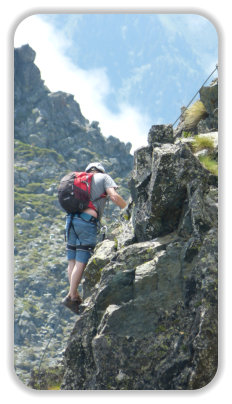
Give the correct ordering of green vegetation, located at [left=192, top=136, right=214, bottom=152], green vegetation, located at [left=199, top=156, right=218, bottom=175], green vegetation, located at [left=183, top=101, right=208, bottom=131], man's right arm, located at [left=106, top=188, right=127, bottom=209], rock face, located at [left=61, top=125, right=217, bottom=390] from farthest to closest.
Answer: green vegetation, located at [left=183, top=101, right=208, bottom=131] → man's right arm, located at [left=106, top=188, right=127, bottom=209] → green vegetation, located at [left=192, top=136, right=214, bottom=152] → green vegetation, located at [left=199, top=156, right=218, bottom=175] → rock face, located at [left=61, top=125, right=217, bottom=390]

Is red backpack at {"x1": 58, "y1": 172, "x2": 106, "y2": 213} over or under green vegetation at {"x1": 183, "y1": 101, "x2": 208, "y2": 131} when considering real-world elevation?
under

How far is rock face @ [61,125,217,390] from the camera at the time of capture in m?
8.16

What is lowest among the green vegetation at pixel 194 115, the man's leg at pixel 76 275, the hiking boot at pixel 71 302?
the hiking boot at pixel 71 302

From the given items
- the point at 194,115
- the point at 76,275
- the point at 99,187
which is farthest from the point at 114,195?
the point at 194,115

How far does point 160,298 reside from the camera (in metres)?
8.57

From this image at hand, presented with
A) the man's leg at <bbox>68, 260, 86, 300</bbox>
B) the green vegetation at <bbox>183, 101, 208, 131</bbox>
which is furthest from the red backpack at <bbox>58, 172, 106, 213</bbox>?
the green vegetation at <bbox>183, 101, 208, 131</bbox>

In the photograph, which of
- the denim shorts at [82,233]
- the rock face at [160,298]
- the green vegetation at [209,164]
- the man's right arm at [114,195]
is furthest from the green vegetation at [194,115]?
the denim shorts at [82,233]

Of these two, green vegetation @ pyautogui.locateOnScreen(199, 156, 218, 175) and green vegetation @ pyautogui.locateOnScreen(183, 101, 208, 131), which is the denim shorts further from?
green vegetation @ pyautogui.locateOnScreen(183, 101, 208, 131)

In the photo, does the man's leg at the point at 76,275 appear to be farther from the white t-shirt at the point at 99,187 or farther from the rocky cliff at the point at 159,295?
the white t-shirt at the point at 99,187

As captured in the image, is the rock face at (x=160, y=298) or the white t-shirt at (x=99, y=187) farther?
the white t-shirt at (x=99, y=187)

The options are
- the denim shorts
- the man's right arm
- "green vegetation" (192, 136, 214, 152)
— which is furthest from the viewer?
the denim shorts

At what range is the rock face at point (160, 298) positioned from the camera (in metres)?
8.16
